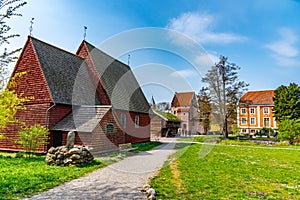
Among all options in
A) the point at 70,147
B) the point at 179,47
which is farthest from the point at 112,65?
the point at 70,147

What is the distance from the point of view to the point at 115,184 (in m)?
7.59

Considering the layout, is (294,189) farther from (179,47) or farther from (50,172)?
(179,47)

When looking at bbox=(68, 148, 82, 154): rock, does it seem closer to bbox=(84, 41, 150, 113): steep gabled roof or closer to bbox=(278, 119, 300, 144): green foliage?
bbox=(84, 41, 150, 113): steep gabled roof

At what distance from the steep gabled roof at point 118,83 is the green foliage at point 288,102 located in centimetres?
2694

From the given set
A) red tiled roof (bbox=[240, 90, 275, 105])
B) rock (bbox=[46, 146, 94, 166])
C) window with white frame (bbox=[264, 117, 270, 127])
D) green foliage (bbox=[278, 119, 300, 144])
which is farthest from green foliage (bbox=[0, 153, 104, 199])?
window with white frame (bbox=[264, 117, 270, 127])

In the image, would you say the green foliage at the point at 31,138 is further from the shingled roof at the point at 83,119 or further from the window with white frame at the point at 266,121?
the window with white frame at the point at 266,121

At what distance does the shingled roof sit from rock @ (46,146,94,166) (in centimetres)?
306

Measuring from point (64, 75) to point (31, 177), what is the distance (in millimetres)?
10737

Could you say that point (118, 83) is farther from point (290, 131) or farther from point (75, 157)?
point (290, 131)

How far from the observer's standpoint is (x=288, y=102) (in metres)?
38.3

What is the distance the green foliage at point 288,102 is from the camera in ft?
123

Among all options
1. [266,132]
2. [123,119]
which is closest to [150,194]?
[123,119]

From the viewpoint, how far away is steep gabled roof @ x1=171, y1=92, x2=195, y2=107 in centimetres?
5474

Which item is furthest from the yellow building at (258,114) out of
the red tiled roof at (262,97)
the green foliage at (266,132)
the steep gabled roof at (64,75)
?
the steep gabled roof at (64,75)
